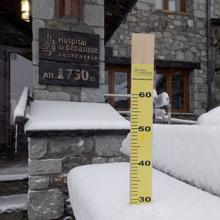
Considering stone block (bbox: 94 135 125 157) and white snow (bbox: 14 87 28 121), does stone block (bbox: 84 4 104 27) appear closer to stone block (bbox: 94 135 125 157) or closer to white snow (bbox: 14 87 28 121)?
white snow (bbox: 14 87 28 121)

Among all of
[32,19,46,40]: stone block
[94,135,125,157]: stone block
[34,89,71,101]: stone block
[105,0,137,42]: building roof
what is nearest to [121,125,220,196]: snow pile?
[94,135,125,157]: stone block

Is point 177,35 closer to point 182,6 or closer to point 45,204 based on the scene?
point 182,6

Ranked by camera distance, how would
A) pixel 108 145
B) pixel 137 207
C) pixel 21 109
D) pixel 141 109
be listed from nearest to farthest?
pixel 137 207 → pixel 141 109 → pixel 21 109 → pixel 108 145

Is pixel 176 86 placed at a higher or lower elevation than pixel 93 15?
lower

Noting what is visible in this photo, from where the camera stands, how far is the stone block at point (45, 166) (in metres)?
3.36

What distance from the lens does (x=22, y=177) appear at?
425 cm

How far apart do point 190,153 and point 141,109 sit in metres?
0.30

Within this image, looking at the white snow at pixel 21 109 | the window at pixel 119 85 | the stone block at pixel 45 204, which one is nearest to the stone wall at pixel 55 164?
the stone block at pixel 45 204

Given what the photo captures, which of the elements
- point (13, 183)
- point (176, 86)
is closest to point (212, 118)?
point (13, 183)

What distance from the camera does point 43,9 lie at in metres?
3.97

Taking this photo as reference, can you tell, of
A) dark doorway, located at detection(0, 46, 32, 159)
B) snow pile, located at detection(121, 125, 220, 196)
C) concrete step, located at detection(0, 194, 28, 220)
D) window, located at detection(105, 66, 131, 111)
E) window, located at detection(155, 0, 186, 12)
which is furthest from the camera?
window, located at detection(155, 0, 186, 12)

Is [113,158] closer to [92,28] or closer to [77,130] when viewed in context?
[77,130]

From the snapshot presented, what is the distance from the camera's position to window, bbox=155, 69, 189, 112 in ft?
32.9

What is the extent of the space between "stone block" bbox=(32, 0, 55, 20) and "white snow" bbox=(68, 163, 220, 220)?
107 inches
